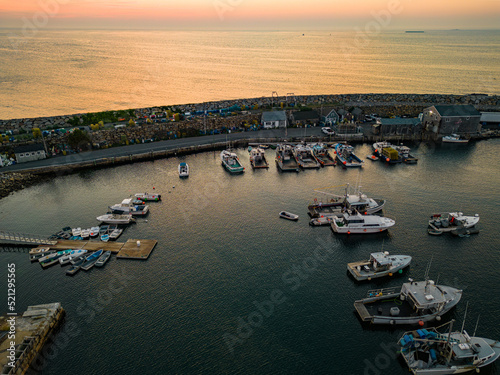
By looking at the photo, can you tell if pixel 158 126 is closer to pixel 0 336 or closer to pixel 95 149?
pixel 95 149

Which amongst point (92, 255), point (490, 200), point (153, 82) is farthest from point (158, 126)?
point (153, 82)

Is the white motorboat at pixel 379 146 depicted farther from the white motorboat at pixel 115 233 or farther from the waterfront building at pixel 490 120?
the white motorboat at pixel 115 233

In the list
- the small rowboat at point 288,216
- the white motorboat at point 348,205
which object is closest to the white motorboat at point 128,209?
the small rowboat at point 288,216

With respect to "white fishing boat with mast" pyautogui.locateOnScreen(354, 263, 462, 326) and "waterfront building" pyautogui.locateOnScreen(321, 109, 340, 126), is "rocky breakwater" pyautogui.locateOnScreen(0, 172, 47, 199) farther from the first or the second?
"waterfront building" pyautogui.locateOnScreen(321, 109, 340, 126)

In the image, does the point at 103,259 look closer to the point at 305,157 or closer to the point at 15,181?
the point at 15,181

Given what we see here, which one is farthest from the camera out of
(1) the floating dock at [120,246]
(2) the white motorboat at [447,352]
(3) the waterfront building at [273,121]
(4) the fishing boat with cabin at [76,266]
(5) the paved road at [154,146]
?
(3) the waterfront building at [273,121]
